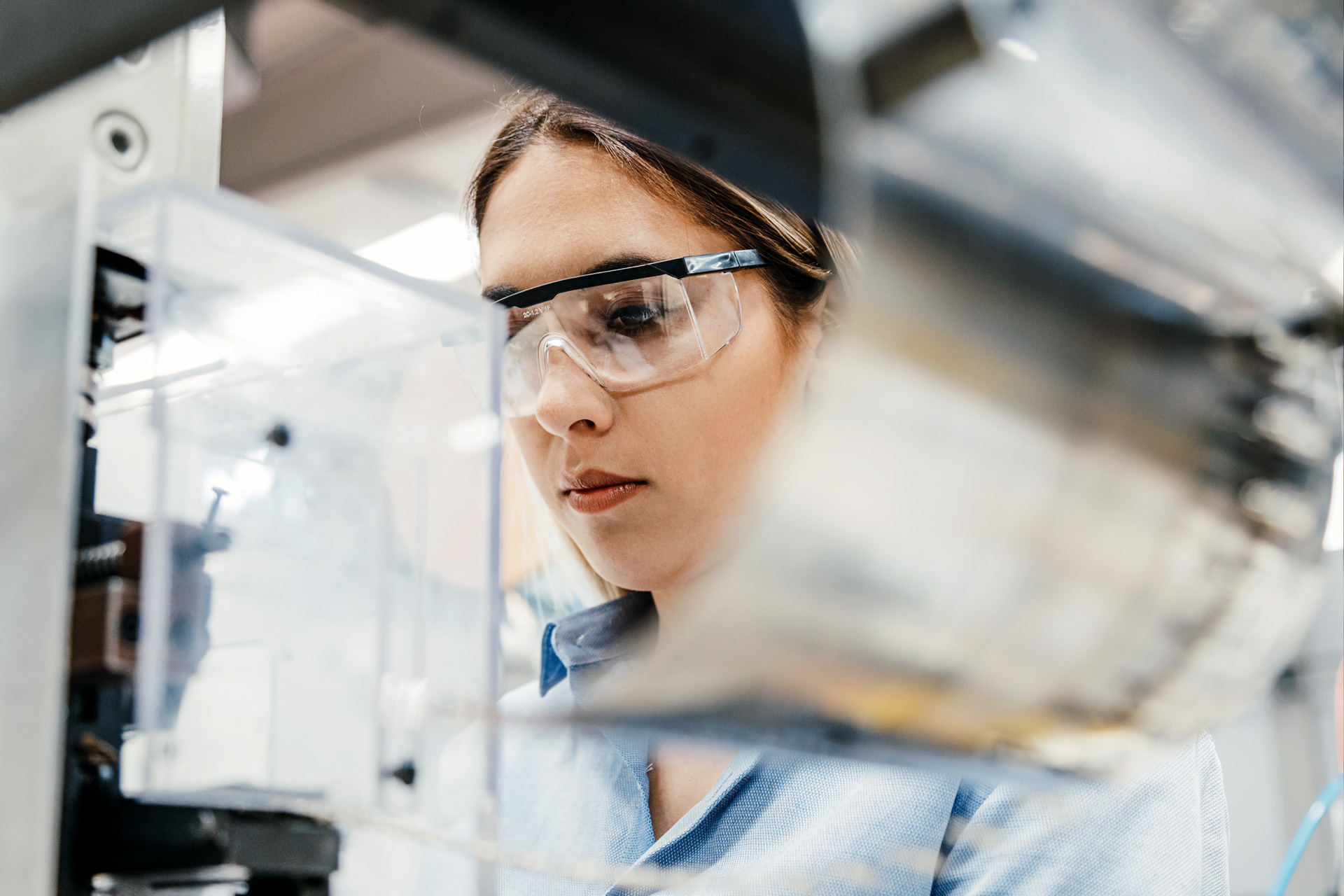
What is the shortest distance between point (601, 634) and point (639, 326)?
541 millimetres

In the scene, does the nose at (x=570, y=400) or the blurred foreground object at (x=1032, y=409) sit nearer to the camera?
the blurred foreground object at (x=1032, y=409)

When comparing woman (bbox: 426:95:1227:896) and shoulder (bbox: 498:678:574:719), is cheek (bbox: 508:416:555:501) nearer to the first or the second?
woman (bbox: 426:95:1227:896)

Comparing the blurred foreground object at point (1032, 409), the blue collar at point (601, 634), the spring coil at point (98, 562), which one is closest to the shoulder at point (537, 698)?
the blue collar at point (601, 634)

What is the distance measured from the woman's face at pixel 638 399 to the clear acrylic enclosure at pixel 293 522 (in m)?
0.15

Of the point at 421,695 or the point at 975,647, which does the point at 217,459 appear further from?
the point at 975,647

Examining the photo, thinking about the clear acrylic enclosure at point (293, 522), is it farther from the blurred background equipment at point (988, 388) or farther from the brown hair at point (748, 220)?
the brown hair at point (748, 220)

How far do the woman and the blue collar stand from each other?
0.43ft

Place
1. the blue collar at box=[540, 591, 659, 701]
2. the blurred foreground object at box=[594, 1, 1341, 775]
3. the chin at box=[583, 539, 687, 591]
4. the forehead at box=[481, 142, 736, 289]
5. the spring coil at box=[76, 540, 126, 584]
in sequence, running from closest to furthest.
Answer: the blurred foreground object at box=[594, 1, 1341, 775], the spring coil at box=[76, 540, 126, 584], the forehead at box=[481, 142, 736, 289], the chin at box=[583, 539, 687, 591], the blue collar at box=[540, 591, 659, 701]

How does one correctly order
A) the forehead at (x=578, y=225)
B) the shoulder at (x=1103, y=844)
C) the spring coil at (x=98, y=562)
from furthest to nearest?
the forehead at (x=578, y=225) → the shoulder at (x=1103, y=844) → the spring coil at (x=98, y=562)

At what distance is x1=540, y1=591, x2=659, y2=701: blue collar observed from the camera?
1090mm

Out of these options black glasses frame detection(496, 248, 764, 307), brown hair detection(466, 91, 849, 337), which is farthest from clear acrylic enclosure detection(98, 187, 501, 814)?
brown hair detection(466, 91, 849, 337)

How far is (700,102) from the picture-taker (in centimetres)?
35

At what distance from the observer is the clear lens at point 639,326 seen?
665 mm

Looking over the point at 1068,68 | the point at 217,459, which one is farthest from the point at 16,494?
the point at 1068,68
